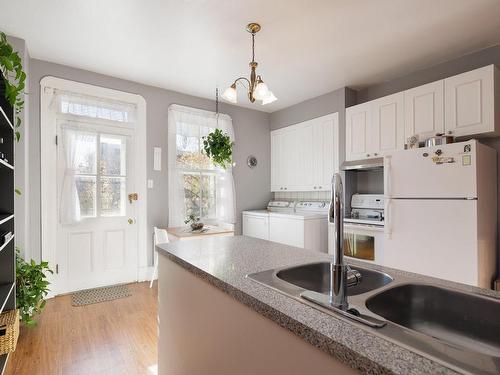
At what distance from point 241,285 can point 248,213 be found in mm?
3577

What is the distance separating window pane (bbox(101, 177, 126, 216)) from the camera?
3400 millimetres

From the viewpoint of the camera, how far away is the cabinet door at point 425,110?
280cm

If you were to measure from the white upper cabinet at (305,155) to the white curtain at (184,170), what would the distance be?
87cm

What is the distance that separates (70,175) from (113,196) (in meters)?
0.52

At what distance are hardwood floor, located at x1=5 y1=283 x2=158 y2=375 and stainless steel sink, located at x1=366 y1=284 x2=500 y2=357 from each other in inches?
66.0

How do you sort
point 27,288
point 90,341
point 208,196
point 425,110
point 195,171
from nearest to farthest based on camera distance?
point 90,341 → point 27,288 → point 425,110 → point 195,171 → point 208,196

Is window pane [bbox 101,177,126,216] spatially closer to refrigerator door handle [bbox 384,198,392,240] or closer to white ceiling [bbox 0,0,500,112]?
white ceiling [bbox 0,0,500,112]

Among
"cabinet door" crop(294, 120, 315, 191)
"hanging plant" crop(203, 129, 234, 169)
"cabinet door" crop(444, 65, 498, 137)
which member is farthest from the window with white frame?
"cabinet door" crop(444, 65, 498, 137)

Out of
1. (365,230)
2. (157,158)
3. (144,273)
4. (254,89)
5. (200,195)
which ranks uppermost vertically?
(254,89)

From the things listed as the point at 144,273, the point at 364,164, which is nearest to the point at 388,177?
the point at 364,164

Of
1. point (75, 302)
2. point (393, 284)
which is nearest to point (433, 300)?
point (393, 284)

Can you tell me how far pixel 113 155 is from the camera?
3.47m

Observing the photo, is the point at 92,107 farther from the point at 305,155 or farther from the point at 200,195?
the point at 305,155

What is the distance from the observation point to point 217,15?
225cm
